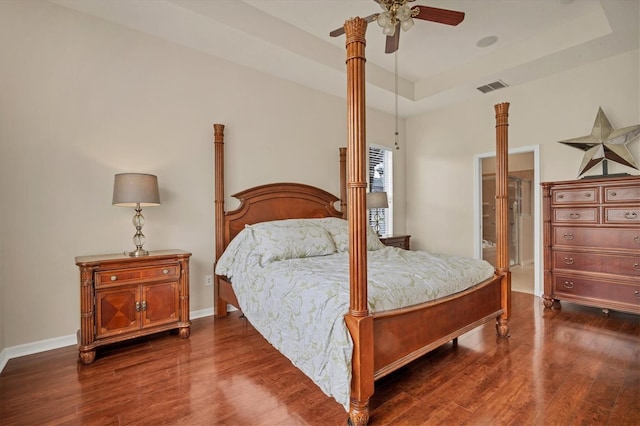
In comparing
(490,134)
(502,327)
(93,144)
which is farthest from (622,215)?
(93,144)

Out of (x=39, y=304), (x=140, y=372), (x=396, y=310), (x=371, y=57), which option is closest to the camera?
(x=396, y=310)

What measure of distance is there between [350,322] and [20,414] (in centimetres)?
196

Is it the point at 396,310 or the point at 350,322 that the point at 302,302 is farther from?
the point at 396,310

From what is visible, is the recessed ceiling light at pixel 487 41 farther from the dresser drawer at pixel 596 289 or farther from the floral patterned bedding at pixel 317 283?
the dresser drawer at pixel 596 289

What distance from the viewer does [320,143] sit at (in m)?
4.52

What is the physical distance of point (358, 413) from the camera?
166cm

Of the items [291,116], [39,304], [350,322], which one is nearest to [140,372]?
[39,304]

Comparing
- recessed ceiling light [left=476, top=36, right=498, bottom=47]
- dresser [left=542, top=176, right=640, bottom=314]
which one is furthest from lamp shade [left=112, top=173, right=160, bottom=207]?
dresser [left=542, top=176, right=640, bottom=314]

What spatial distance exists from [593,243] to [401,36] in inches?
123

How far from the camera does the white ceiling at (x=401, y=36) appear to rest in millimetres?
2883

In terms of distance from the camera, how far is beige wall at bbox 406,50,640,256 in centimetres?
365

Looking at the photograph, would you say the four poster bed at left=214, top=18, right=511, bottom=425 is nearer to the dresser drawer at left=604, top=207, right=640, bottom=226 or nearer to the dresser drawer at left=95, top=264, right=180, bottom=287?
the dresser drawer at left=95, top=264, right=180, bottom=287

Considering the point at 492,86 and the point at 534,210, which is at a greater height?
the point at 492,86

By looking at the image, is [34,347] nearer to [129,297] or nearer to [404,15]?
[129,297]
